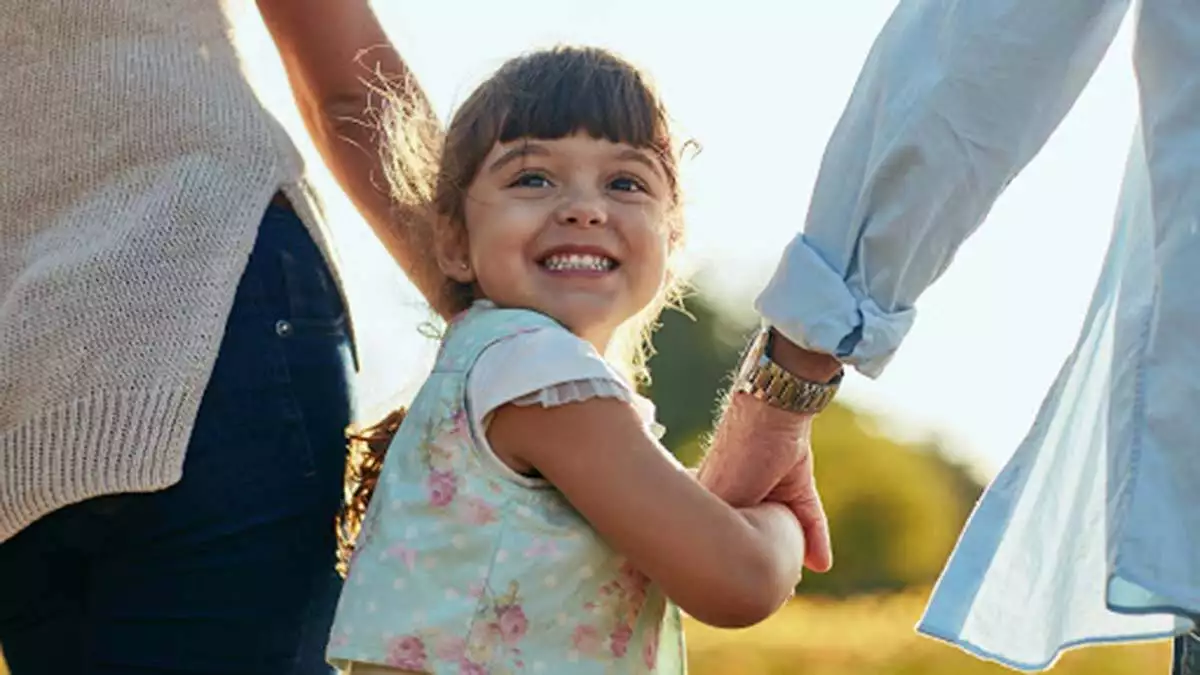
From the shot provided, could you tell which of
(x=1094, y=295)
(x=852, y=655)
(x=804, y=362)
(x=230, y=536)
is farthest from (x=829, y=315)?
(x=852, y=655)

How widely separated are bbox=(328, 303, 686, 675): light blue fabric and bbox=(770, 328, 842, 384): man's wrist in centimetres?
25

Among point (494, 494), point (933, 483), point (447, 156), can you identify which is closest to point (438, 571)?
point (494, 494)

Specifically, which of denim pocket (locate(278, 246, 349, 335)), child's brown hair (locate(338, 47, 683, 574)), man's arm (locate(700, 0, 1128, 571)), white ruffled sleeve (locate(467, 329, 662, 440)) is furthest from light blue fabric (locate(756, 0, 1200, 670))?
denim pocket (locate(278, 246, 349, 335))

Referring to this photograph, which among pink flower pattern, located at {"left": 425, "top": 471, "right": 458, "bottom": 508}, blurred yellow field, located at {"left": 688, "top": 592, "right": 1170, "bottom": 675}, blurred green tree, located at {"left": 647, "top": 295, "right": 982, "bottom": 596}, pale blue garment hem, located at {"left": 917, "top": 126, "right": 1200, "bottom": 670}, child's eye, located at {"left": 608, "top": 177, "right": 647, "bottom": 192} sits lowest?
blurred green tree, located at {"left": 647, "top": 295, "right": 982, "bottom": 596}

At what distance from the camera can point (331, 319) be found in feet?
7.68

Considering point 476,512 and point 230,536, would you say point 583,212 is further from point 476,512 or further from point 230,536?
point 230,536

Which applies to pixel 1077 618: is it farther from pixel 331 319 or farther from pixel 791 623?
pixel 791 623

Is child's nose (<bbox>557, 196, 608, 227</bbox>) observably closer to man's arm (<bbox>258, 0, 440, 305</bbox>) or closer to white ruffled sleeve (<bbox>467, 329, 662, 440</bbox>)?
white ruffled sleeve (<bbox>467, 329, 662, 440</bbox>)

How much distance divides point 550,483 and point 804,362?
30 centimetres

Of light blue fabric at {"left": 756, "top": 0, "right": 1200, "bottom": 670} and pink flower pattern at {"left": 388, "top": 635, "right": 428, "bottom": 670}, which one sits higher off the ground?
light blue fabric at {"left": 756, "top": 0, "right": 1200, "bottom": 670}

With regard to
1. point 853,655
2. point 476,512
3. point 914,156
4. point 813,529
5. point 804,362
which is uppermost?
point 914,156

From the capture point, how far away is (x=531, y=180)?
2.34 meters

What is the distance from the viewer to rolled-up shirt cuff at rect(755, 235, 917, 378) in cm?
210

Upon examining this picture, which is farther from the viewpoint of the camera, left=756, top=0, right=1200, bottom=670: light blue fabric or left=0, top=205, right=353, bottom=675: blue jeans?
left=0, top=205, right=353, bottom=675: blue jeans
